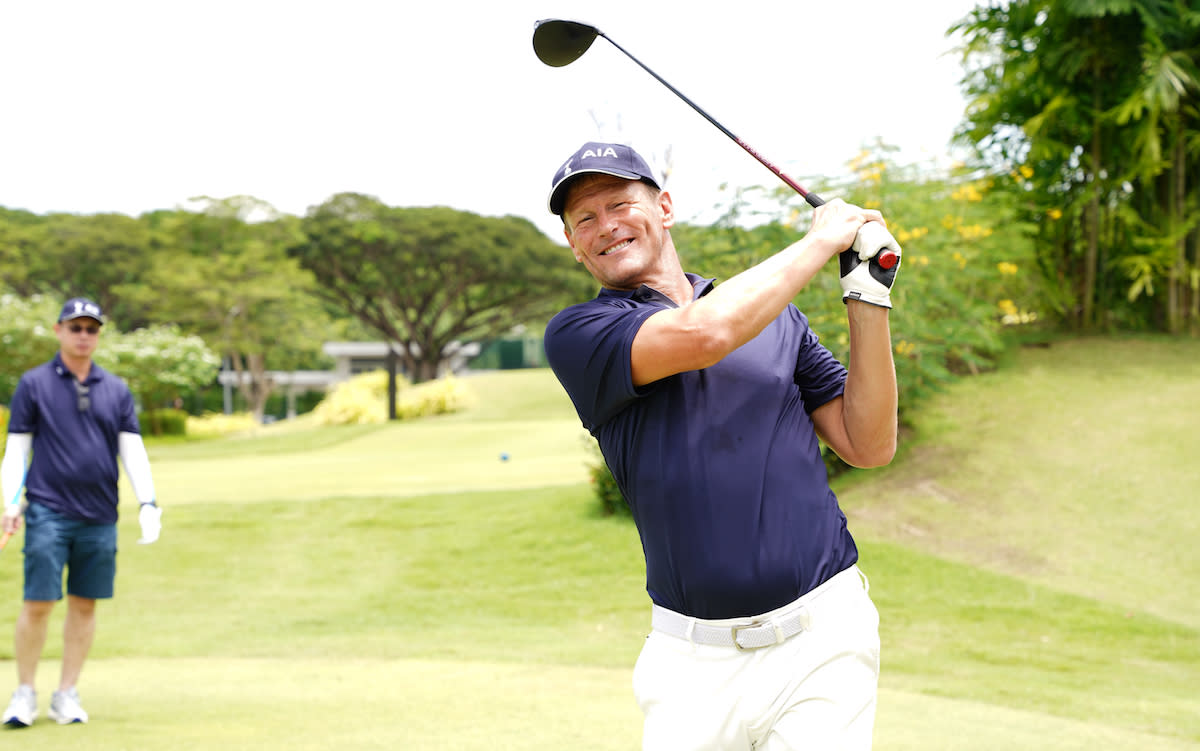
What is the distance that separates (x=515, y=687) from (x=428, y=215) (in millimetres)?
38316

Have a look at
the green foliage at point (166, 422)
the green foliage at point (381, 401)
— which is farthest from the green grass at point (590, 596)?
the green foliage at point (166, 422)

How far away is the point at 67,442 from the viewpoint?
19.5ft

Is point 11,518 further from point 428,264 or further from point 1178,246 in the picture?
point 428,264

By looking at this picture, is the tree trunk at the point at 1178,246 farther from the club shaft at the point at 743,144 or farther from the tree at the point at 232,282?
the tree at the point at 232,282

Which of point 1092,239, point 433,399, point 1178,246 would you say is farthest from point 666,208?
point 433,399

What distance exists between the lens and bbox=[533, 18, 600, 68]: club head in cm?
288

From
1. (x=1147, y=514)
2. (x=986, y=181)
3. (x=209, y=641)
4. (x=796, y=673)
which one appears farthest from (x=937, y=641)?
(x=986, y=181)

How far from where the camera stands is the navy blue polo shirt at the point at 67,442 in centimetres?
588

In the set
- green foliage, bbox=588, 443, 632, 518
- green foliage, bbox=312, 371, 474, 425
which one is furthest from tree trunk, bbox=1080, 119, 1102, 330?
green foliage, bbox=312, 371, 474, 425

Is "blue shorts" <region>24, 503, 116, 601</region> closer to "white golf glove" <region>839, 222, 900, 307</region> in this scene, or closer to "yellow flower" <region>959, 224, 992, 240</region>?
"white golf glove" <region>839, 222, 900, 307</region>

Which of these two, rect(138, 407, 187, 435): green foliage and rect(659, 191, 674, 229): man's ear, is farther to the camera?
rect(138, 407, 187, 435): green foliage

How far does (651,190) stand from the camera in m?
2.49

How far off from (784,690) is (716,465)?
50 cm

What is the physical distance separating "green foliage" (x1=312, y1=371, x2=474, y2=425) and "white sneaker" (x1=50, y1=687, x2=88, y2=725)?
25764 millimetres
